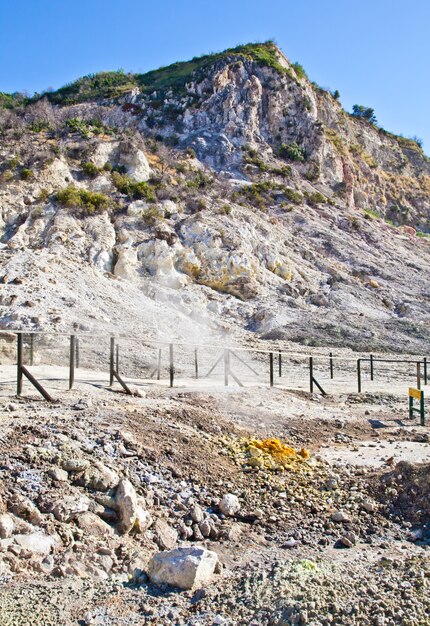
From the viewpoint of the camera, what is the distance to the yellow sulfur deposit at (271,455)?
728cm

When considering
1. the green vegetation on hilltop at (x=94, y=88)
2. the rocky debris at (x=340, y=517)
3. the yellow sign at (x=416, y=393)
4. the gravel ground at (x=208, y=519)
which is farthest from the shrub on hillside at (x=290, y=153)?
the rocky debris at (x=340, y=517)

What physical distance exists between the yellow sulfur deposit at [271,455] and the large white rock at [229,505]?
121 cm

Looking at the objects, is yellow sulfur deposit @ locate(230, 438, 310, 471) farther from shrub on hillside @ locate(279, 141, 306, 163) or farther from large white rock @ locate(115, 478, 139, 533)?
shrub on hillside @ locate(279, 141, 306, 163)

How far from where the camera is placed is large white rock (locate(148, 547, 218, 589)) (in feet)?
14.2

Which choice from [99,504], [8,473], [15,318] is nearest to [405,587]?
[99,504]

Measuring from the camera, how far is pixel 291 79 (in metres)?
46.4

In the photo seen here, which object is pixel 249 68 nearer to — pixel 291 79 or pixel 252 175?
pixel 291 79

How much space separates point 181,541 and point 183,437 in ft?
7.67

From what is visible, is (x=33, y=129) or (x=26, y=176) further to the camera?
(x=33, y=129)

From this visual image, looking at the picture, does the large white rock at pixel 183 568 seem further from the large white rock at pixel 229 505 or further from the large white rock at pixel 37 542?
the large white rock at pixel 229 505

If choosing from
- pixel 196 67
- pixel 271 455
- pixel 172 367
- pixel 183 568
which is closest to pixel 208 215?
pixel 172 367

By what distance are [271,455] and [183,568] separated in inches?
136

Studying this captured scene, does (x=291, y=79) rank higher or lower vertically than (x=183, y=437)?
higher

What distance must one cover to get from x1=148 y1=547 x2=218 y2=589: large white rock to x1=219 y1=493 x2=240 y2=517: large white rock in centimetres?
130
